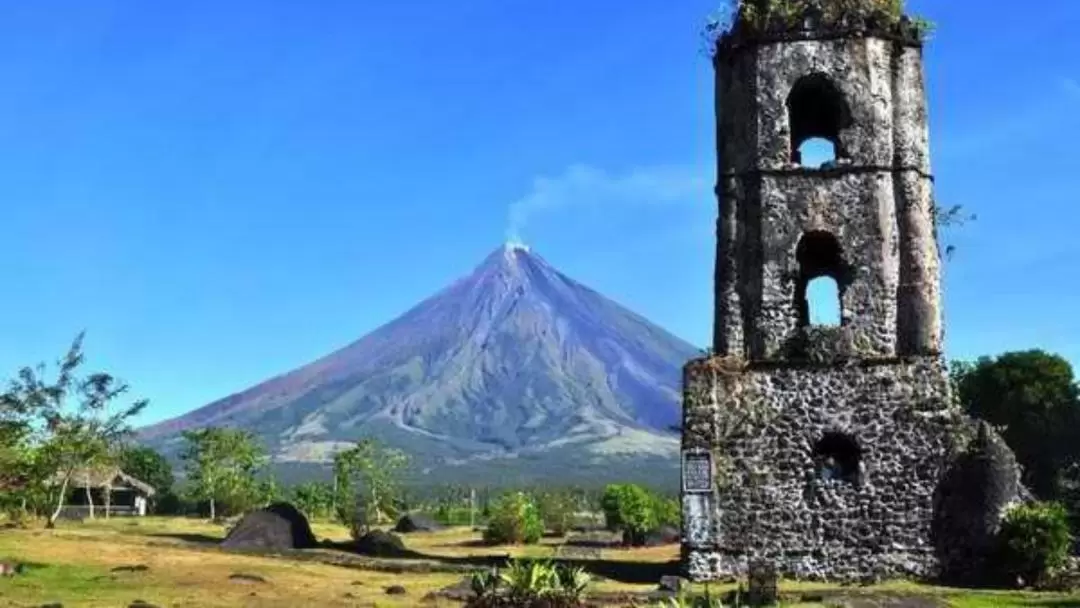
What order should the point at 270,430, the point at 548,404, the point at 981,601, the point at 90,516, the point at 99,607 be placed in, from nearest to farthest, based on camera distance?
the point at 99,607 → the point at 981,601 → the point at 90,516 → the point at 270,430 → the point at 548,404

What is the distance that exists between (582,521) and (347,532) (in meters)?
14.1

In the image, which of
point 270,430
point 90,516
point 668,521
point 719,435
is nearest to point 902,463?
point 719,435

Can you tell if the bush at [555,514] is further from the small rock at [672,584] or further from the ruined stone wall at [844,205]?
the small rock at [672,584]

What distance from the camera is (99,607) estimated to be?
51.0 feet

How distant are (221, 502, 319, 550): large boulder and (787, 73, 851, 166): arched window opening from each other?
508 inches

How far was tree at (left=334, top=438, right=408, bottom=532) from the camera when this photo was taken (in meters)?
53.1

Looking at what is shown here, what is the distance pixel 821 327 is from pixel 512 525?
1853 centimetres

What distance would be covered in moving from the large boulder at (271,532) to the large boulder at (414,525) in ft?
58.5

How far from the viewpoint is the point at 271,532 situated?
89.1 feet

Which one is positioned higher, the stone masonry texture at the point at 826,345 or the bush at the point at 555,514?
the stone masonry texture at the point at 826,345

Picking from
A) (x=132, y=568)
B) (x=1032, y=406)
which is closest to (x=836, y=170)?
(x=132, y=568)

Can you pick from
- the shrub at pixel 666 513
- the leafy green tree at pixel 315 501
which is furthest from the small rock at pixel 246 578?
the leafy green tree at pixel 315 501

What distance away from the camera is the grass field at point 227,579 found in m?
16.6

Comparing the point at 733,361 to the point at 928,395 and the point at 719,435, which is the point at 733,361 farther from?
the point at 928,395
